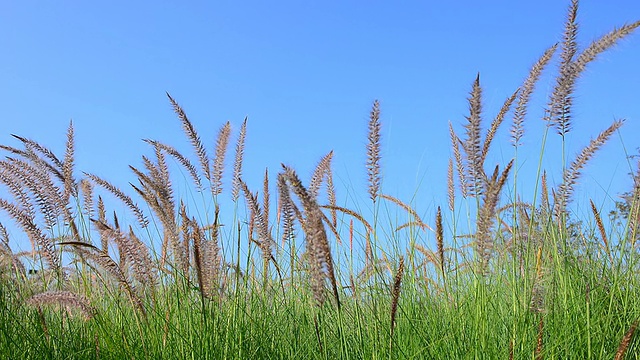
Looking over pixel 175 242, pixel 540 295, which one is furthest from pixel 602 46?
pixel 175 242

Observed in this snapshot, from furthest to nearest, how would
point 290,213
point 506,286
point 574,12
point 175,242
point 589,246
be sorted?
point 589,246 < point 506,286 < point 175,242 < point 574,12 < point 290,213

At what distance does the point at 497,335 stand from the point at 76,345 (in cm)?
222

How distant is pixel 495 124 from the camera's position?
2875 millimetres

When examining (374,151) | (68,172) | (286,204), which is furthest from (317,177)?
(68,172)

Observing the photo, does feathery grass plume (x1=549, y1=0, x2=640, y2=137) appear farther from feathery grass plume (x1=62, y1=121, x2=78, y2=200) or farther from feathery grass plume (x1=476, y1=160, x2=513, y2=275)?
feathery grass plume (x1=62, y1=121, x2=78, y2=200)

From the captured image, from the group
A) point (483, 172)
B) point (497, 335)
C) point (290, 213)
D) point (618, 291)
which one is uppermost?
point (483, 172)

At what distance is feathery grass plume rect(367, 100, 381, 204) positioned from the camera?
9.59 feet

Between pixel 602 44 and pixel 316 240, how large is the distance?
1.49m

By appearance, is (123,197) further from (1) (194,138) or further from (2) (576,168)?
(2) (576,168)

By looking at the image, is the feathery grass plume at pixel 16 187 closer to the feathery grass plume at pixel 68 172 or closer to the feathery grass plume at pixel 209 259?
the feathery grass plume at pixel 68 172

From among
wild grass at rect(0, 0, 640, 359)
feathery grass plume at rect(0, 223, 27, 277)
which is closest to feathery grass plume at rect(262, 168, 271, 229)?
wild grass at rect(0, 0, 640, 359)

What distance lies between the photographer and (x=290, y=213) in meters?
2.51

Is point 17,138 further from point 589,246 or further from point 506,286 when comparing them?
point 589,246

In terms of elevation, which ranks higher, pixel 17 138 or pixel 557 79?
pixel 17 138
